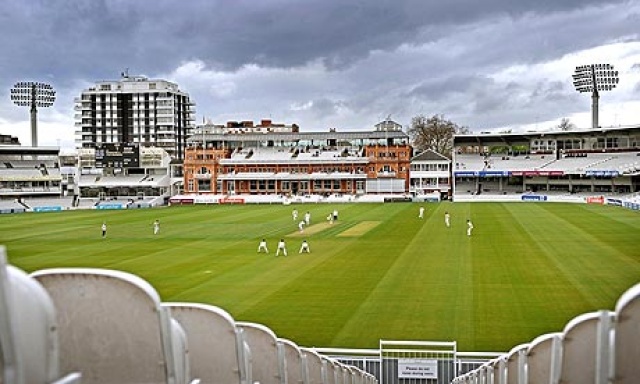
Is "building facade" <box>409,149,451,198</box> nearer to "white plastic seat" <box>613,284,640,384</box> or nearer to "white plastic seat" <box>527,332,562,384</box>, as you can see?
"white plastic seat" <box>527,332,562,384</box>

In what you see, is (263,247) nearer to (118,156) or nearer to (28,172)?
(118,156)

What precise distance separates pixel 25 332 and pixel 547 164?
2757 inches

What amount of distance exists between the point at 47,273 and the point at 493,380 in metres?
4.19

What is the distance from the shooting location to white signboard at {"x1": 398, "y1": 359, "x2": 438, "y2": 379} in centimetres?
1120

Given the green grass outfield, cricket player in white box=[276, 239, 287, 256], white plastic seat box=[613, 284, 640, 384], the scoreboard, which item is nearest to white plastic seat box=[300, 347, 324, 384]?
white plastic seat box=[613, 284, 640, 384]

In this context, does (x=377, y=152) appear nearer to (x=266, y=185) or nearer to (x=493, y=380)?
(x=266, y=185)

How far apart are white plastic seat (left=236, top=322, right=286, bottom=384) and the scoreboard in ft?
228

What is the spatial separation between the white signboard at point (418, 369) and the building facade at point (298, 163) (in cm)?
5996

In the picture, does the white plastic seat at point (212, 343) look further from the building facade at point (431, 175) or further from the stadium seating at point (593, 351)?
the building facade at point (431, 175)

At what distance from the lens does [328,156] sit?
2972 inches

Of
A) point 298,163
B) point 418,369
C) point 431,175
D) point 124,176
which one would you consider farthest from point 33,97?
point 418,369

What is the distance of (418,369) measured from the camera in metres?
11.2

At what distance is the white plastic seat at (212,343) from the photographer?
10.2 ft

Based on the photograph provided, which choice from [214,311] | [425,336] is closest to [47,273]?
[214,311]
